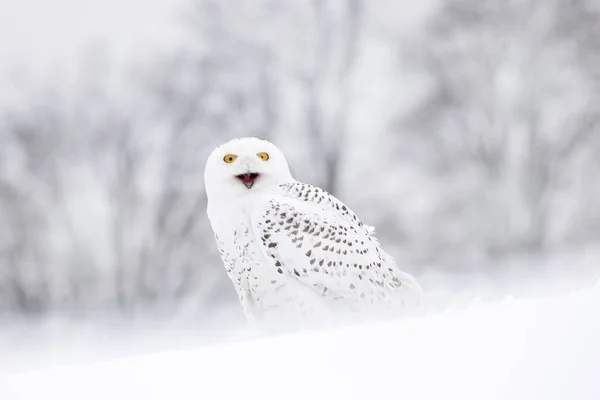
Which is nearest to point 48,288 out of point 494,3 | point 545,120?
point 545,120

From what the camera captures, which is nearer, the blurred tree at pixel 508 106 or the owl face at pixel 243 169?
the owl face at pixel 243 169

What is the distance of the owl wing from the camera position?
134 centimetres

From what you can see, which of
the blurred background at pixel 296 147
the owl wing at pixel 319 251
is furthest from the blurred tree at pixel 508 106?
the owl wing at pixel 319 251

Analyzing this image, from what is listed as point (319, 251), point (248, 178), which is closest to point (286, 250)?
point (319, 251)

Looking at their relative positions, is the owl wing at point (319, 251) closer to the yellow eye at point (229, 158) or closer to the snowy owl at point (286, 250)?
the snowy owl at point (286, 250)

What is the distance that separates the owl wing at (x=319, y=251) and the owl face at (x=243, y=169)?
61 millimetres

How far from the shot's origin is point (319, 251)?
4.46 ft

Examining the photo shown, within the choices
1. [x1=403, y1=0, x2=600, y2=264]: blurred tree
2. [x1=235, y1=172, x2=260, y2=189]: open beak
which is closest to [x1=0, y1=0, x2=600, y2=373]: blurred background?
[x1=403, y1=0, x2=600, y2=264]: blurred tree

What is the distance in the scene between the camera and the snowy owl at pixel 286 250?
1.35 metres

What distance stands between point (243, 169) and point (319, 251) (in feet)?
0.82

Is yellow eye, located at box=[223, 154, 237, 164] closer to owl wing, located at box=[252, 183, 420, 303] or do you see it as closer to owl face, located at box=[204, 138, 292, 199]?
owl face, located at box=[204, 138, 292, 199]

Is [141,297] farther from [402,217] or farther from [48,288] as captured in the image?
[402,217]

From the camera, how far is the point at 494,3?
4367 millimetres

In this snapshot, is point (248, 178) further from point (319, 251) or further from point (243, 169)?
point (319, 251)
